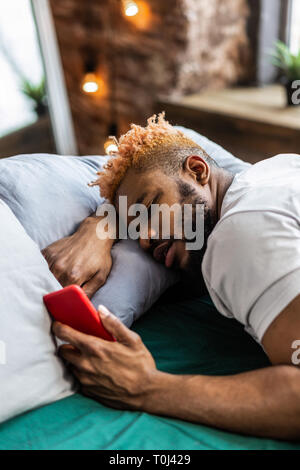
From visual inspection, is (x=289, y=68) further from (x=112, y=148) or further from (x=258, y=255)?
(x=258, y=255)

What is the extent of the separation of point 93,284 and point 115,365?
0.88ft

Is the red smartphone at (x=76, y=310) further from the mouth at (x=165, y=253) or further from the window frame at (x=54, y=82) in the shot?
the window frame at (x=54, y=82)

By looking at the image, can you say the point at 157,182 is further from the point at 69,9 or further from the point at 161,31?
the point at 69,9

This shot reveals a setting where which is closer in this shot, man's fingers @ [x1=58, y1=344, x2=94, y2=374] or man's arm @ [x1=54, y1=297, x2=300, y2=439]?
man's arm @ [x1=54, y1=297, x2=300, y2=439]

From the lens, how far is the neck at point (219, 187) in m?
1.19

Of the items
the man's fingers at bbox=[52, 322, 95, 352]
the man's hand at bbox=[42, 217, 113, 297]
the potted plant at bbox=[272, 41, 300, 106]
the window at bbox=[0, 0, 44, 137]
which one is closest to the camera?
the man's fingers at bbox=[52, 322, 95, 352]

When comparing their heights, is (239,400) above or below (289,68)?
below

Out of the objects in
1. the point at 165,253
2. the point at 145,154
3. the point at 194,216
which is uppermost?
the point at 145,154

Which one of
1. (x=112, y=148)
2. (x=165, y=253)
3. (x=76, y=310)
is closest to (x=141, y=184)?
(x=165, y=253)

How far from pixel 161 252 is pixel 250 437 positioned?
500 millimetres

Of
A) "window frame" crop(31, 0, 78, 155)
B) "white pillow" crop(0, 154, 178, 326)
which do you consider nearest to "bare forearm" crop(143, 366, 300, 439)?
"white pillow" crop(0, 154, 178, 326)

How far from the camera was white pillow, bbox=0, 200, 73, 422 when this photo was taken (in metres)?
0.87

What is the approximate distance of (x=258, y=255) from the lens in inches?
33.8

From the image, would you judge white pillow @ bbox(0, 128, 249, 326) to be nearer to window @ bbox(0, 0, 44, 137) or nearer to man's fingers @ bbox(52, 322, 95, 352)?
man's fingers @ bbox(52, 322, 95, 352)
